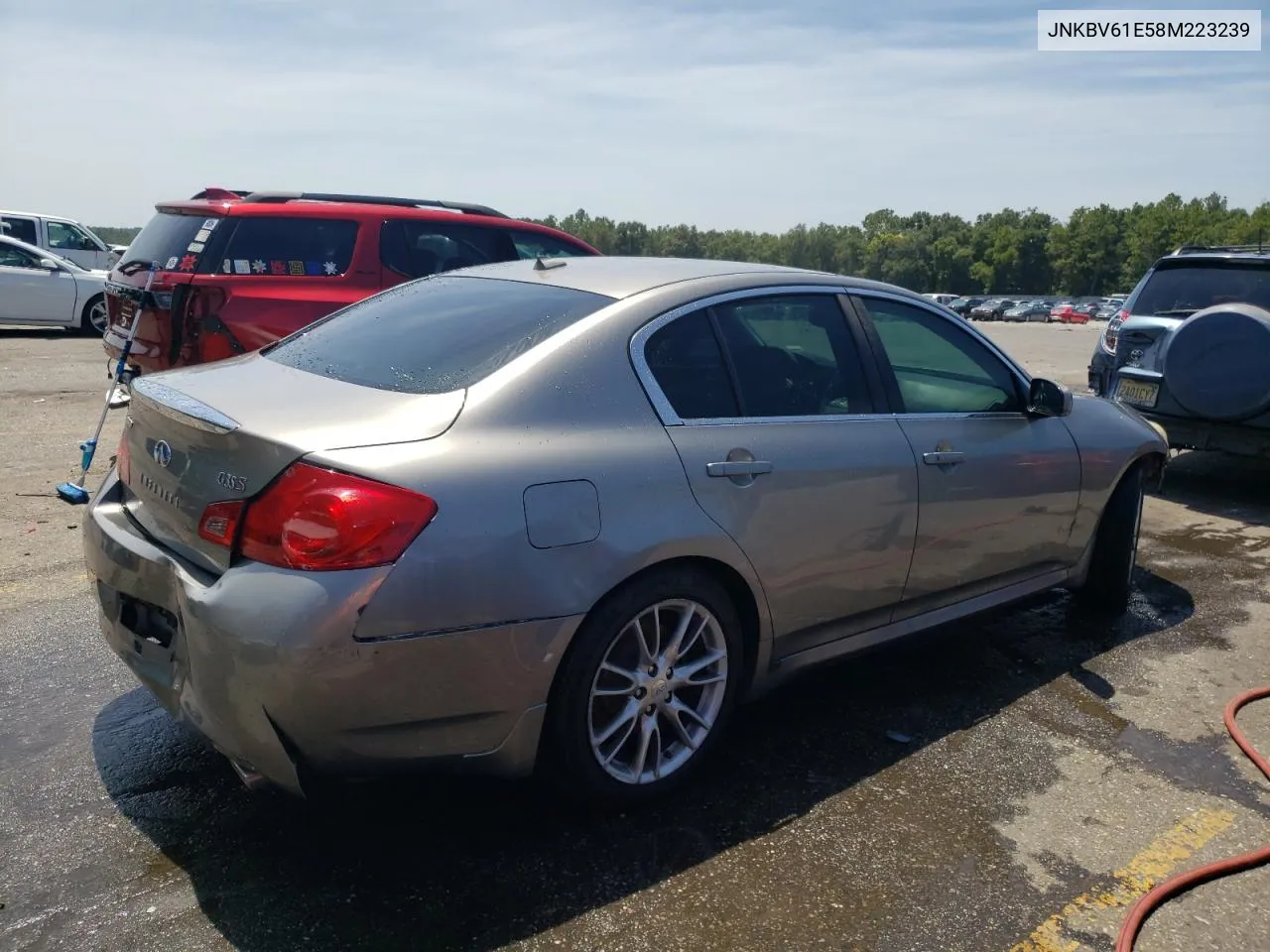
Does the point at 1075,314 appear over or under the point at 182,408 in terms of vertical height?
under

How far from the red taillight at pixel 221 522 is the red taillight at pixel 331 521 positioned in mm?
60

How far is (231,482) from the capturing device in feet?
8.58

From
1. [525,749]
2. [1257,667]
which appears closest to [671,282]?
[525,749]

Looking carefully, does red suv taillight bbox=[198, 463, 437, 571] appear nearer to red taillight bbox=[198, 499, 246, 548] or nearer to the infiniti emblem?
red taillight bbox=[198, 499, 246, 548]

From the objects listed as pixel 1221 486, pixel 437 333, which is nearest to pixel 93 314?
pixel 437 333

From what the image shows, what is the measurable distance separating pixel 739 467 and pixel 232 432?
4.69 feet

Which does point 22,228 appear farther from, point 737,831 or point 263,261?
point 737,831

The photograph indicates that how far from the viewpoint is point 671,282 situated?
338 cm

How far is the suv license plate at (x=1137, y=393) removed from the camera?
7.58 meters

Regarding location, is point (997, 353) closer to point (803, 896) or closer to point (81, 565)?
point (803, 896)

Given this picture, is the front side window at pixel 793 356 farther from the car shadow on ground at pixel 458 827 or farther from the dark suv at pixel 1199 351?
the dark suv at pixel 1199 351

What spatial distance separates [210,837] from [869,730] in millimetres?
2142

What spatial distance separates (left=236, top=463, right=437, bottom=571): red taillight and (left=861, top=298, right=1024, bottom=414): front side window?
2.04 meters

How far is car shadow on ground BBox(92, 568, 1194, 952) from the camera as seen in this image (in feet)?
8.40
